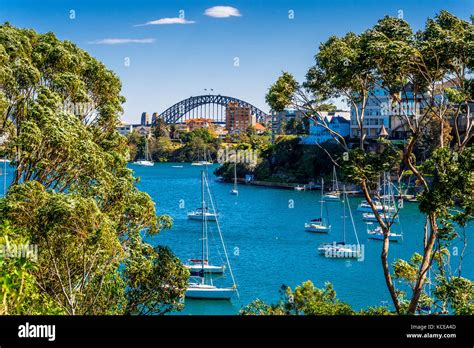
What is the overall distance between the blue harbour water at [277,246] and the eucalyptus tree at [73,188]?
5.42 meters

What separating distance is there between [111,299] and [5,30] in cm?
281

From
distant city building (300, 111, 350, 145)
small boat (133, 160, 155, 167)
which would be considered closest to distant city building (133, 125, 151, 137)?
small boat (133, 160, 155, 167)

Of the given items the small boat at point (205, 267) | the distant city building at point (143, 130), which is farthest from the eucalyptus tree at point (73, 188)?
the distant city building at point (143, 130)

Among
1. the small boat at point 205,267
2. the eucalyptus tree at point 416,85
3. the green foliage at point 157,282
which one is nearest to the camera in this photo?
the eucalyptus tree at point 416,85

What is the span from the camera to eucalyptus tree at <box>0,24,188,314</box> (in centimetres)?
407

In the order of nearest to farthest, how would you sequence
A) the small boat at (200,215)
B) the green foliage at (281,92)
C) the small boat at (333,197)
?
the green foliage at (281,92)
the small boat at (200,215)
the small boat at (333,197)

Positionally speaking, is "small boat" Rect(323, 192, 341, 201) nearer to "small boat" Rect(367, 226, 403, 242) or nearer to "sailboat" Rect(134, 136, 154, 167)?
"small boat" Rect(367, 226, 403, 242)

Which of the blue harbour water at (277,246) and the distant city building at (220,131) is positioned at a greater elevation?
the distant city building at (220,131)

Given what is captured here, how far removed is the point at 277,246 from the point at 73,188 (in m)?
14.7

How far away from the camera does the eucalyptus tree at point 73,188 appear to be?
407cm
